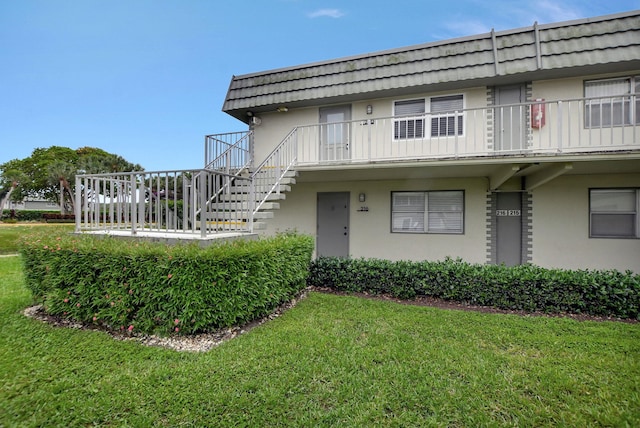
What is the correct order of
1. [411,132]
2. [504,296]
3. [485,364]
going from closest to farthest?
1. [485,364]
2. [504,296]
3. [411,132]

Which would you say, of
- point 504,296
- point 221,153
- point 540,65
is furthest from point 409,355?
point 221,153

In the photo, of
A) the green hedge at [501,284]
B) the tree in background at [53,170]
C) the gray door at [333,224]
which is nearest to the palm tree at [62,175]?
the tree in background at [53,170]

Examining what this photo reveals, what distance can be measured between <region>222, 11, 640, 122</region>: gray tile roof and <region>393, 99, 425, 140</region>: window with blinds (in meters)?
0.34

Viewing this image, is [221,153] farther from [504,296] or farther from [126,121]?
[126,121]

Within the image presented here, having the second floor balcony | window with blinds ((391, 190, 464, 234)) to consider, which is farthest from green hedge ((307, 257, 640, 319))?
the second floor balcony

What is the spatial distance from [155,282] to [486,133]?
24.2ft

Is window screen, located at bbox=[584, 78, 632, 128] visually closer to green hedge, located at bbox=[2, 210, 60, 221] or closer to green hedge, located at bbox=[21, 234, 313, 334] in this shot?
green hedge, located at bbox=[21, 234, 313, 334]

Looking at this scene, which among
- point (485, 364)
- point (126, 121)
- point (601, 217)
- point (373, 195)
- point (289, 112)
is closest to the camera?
point (485, 364)

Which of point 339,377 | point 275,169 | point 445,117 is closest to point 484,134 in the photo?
point 445,117

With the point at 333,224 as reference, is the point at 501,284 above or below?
below

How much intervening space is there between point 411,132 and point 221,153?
5.19m

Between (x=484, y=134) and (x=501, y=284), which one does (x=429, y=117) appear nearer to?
(x=484, y=134)

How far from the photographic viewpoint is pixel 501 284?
5113 millimetres

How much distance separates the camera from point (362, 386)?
2.71 metres
